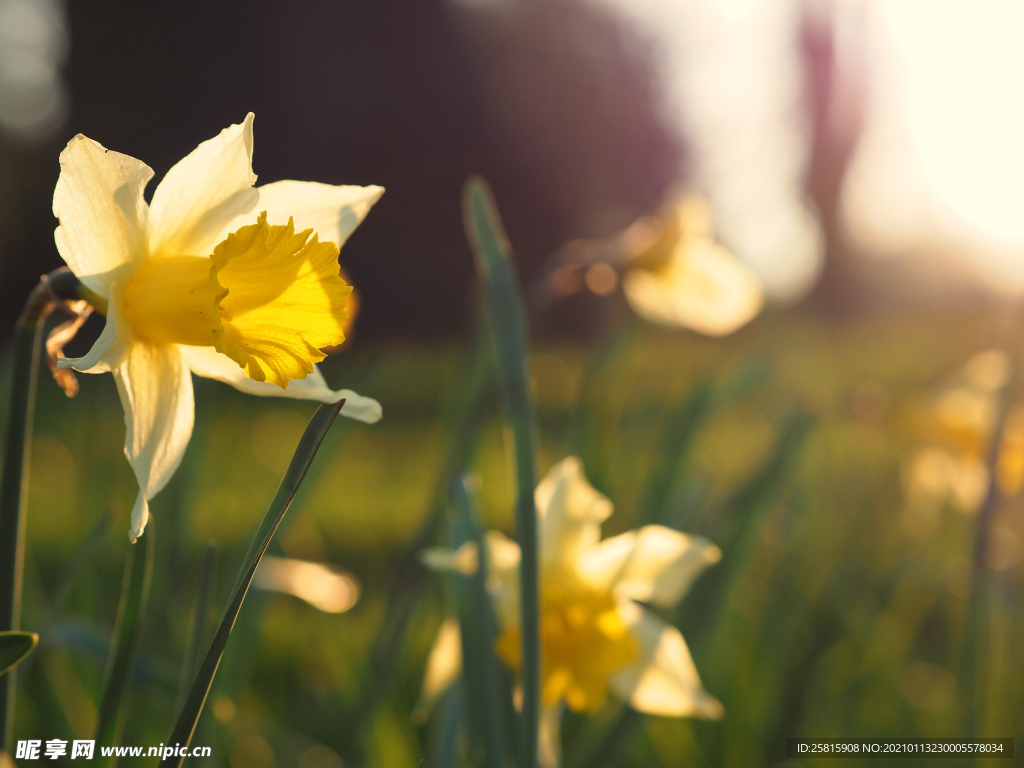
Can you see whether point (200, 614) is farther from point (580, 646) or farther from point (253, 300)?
point (580, 646)

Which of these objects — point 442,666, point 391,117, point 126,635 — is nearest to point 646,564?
point 442,666

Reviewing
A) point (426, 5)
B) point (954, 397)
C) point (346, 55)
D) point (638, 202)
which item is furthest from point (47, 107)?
point (954, 397)

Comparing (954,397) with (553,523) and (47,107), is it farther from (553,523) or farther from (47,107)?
(47,107)

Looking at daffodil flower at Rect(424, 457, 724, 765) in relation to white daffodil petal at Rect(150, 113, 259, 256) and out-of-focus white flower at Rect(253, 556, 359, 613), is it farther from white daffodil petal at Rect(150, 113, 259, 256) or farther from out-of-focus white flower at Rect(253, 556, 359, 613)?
white daffodil petal at Rect(150, 113, 259, 256)

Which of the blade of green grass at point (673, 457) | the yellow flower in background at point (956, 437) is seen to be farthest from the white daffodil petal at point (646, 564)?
the yellow flower in background at point (956, 437)

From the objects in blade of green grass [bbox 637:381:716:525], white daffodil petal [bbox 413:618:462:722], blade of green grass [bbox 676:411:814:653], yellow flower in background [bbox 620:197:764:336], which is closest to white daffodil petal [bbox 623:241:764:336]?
yellow flower in background [bbox 620:197:764:336]

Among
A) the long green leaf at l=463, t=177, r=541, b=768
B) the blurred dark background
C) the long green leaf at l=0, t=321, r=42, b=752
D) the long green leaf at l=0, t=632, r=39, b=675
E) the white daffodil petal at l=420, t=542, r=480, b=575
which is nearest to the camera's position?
the long green leaf at l=0, t=632, r=39, b=675

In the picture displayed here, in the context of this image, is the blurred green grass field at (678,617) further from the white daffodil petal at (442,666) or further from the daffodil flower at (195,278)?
the daffodil flower at (195,278)
